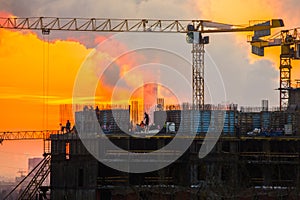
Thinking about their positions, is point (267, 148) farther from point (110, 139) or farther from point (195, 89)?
point (195, 89)

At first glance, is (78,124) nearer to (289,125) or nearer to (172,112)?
(172,112)

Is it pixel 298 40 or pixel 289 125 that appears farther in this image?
pixel 298 40

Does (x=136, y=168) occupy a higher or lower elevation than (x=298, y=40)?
lower

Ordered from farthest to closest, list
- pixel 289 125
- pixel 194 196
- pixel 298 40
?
1. pixel 298 40
2. pixel 289 125
3. pixel 194 196

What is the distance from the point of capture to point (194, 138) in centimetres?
8525

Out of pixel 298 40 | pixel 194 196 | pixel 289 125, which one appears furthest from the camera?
pixel 298 40

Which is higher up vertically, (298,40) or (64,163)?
(298,40)

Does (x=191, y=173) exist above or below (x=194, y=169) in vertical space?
below

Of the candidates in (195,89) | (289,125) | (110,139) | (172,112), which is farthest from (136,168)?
(195,89)

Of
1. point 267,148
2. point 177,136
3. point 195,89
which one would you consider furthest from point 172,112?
point 195,89

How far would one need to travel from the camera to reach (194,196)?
8081 cm

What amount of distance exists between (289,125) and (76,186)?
22.8m

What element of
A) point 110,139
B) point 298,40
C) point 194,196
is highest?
point 298,40

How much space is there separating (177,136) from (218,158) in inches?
193
